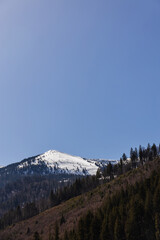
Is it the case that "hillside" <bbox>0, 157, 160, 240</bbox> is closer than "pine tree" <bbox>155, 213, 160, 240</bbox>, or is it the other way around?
"pine tree" <bbox>155, 213, 160, 240</bbox>

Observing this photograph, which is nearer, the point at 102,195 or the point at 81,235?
the point at 81,235

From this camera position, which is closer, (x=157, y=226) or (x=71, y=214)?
(x=157, y=226)

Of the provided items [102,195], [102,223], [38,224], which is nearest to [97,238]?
[102,223]

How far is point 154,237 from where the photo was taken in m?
56.4

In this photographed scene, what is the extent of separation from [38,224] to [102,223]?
58018 mm

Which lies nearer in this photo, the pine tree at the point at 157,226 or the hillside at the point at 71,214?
the pine tree at the point at 157,226

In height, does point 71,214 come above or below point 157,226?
below

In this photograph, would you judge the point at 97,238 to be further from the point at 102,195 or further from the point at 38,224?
the point at 38,224

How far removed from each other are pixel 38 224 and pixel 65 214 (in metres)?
16.2

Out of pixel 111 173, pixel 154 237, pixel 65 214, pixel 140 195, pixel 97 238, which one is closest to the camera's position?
pixel 154 237

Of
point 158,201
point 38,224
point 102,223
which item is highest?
point 158,201

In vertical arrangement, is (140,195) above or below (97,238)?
above

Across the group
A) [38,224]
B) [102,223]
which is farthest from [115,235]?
[38,224]

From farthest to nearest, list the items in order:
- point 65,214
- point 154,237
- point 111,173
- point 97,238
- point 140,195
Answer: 1. point 111,173
2. point 65,214
3. point 140,195
4. point 97,238
5. point 154,237
